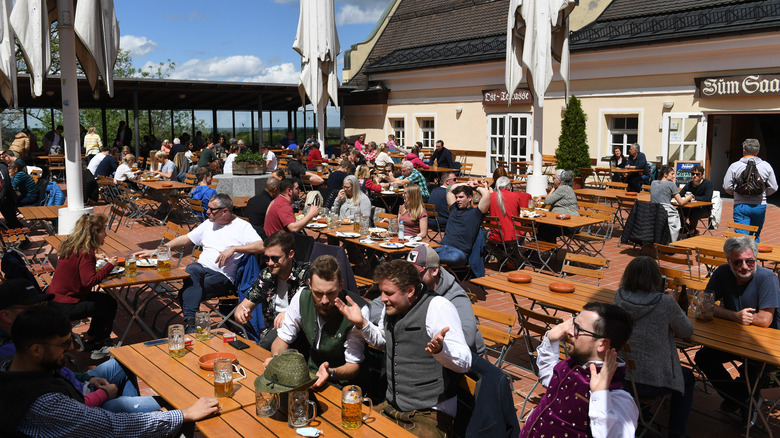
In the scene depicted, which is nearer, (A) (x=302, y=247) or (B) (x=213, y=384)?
(B) (x=213, y=384)

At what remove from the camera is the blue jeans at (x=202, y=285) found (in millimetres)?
5730

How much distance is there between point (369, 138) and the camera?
2427 centimetres

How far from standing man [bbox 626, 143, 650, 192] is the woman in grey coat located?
413 inches

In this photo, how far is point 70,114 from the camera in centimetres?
814

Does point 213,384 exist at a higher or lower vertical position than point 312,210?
lower

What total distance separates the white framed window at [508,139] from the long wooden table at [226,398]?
15912 mm

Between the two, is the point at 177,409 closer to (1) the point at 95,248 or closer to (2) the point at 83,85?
(1) the point at 95,248

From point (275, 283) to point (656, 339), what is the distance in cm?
261

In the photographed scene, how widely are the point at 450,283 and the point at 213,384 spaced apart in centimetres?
175

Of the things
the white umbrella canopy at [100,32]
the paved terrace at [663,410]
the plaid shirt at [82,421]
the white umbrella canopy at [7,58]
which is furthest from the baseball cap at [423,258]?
the white umbrella canopy at [7,58]

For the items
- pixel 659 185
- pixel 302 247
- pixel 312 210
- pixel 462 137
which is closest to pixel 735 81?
pixel 659 185


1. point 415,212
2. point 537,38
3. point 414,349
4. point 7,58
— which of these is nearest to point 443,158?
point 537,38

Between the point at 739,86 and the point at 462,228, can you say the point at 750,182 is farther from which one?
the point at 739,86

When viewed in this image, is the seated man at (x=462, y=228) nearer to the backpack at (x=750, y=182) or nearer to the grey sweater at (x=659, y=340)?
the grey sweater at (x=659, y=340)
